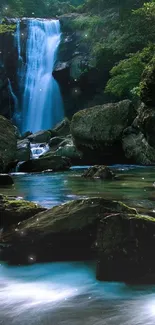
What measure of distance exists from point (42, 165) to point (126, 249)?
45.9 feet

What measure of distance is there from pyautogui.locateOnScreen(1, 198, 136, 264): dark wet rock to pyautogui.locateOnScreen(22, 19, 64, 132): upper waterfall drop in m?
30.5

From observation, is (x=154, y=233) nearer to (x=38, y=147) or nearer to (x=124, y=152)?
(x=124, y=152)

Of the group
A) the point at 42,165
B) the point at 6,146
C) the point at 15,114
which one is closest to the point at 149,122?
the point at 6,146

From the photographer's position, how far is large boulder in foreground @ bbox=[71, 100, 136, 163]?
20.7 meters

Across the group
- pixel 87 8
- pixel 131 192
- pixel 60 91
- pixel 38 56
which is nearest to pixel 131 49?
pixel 60 91

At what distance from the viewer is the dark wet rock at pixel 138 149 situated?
2027 centimetres

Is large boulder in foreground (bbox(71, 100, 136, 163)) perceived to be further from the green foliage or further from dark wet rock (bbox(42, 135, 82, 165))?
the green foliage

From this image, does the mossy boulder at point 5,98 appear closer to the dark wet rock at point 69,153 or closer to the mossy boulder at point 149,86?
the dark wet rock at point 69,153

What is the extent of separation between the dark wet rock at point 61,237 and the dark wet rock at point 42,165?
12803 millimetres

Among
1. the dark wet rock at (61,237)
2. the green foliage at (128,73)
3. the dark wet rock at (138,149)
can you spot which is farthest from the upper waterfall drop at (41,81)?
the dark wet rock at (61,237)

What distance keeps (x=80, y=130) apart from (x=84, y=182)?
26.2 ft

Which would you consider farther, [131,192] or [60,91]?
[60,91]

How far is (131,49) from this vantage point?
101 ft

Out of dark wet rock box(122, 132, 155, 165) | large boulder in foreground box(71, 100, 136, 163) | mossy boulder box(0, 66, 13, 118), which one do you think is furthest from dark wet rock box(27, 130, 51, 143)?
mossy boulder box(0, 66, 13, 118)
